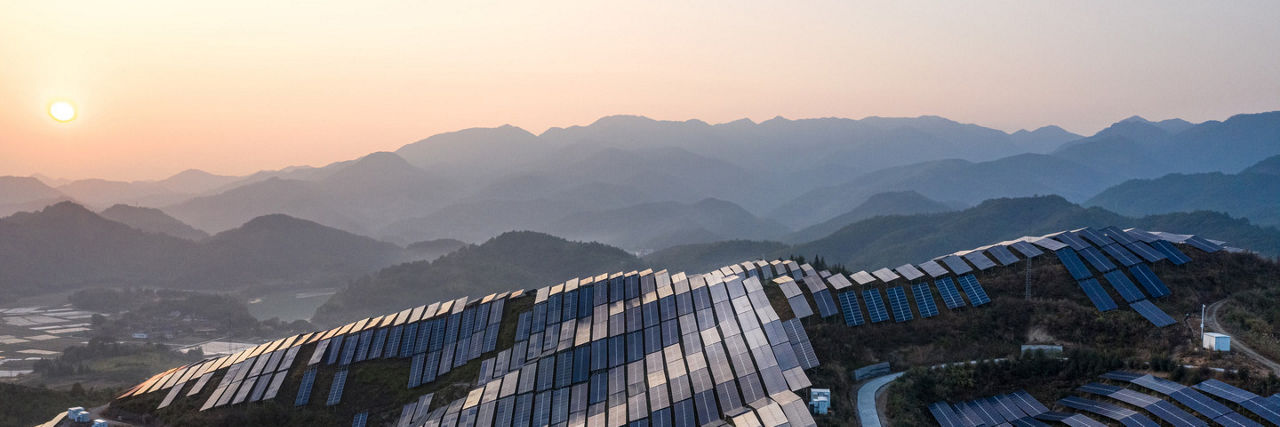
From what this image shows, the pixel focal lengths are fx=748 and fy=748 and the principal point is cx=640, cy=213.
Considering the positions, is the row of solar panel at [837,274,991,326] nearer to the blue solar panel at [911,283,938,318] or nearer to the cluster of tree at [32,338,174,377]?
the blue solar panel at [911,283,938,318]

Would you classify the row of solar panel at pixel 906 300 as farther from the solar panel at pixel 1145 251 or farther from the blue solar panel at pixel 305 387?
the blue solar panel at pixel 305 387

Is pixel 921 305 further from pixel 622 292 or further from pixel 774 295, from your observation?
pixel 622 292

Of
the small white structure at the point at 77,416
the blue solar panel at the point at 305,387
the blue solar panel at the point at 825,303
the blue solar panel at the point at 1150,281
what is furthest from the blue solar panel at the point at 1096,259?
the small white structure at the point at 77,416

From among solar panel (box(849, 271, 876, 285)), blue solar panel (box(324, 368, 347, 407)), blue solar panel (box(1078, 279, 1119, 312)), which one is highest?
solar panel (box(849, 271, 876, 285))

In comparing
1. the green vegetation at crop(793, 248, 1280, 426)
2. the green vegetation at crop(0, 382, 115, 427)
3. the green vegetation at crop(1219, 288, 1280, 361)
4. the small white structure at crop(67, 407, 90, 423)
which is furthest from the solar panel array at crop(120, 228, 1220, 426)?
the green vegetation at crop(0, 382, 115, 427)

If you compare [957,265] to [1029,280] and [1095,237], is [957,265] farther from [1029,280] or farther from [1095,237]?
[1095,237]

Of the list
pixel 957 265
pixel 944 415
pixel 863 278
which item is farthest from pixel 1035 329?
pixel 944 415

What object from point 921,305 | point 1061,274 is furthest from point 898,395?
point 1061,274

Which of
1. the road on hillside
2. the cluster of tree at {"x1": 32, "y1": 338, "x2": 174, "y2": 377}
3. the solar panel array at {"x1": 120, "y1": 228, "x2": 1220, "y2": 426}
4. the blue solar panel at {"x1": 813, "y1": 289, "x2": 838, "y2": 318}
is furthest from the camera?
the cluster of tree at {"x1": 32, "y1": 338, "x2": 174, "y2": 377}
